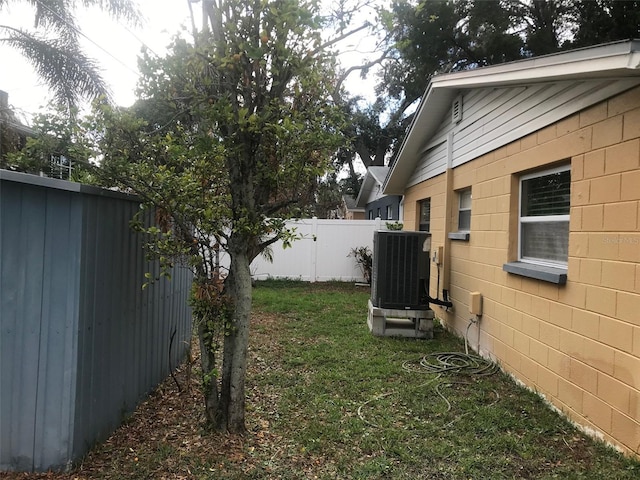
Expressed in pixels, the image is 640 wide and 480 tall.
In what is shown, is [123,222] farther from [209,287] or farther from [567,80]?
[567,80]

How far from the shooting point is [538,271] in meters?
4.47

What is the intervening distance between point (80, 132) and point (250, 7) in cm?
152

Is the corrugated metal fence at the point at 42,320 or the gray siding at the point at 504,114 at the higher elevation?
the gray siding at the point at 504,114

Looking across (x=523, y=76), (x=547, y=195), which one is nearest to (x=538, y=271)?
(x=547, y=195)

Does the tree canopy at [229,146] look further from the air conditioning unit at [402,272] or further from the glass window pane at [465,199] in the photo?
the glass window pane at [465,199]

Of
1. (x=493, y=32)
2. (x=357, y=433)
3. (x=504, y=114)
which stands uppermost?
(x=493, y=32)

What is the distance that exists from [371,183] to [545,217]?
15160mm

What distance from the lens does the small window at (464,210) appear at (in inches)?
282

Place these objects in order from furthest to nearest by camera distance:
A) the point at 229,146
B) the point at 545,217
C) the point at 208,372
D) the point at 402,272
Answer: the point at 402,272 < the point at 545,217 < the point at 208,372 < the point at 229,146

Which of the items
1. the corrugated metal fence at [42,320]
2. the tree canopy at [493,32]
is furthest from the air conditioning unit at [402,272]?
the tree canopy at [493,32]

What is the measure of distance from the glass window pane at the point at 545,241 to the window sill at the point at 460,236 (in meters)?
1.53

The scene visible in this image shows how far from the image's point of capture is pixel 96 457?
3.22 meters

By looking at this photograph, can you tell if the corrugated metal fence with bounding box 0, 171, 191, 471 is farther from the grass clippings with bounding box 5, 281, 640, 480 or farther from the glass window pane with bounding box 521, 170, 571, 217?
the glass window pane with bounding box 521, 170, 571, 217

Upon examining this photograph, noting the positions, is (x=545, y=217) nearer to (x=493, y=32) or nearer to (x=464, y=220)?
(x=464, y=220)
